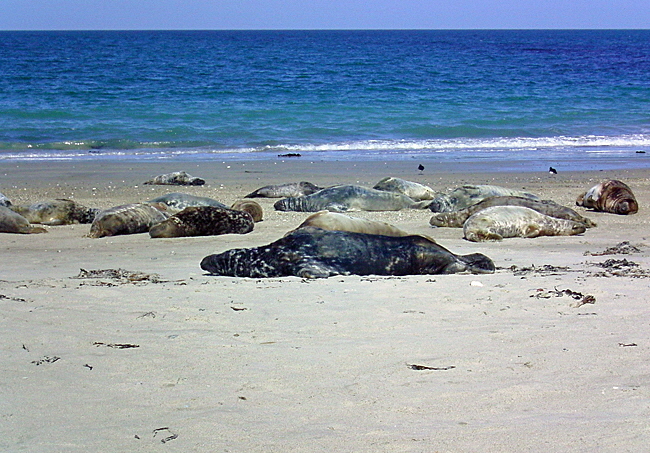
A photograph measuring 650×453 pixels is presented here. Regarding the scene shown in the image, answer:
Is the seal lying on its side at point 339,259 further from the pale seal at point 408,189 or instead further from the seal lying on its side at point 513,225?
the pale seal at point 408,189

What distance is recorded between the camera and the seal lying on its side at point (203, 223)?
7684mm

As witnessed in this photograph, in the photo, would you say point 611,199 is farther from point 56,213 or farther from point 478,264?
point 56,213

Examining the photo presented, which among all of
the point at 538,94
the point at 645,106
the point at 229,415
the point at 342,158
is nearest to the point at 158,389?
the point at 229,415

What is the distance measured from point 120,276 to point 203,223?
239cm

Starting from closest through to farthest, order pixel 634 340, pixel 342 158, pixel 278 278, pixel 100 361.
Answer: pixel 100 361
pixel 634 340
pixel 278 278
pixel 342 158

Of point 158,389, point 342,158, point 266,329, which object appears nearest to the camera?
point 158,389

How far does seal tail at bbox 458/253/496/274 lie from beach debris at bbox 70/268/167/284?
2157 millimetres

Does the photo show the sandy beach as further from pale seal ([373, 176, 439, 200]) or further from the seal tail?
pale seal ([373, 176, 439, 200])

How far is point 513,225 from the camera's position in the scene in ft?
25.1

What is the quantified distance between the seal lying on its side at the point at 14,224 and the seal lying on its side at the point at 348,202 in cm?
297

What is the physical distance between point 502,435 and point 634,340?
52.1 inches

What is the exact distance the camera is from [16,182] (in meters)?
12.2

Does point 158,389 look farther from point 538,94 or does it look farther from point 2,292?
point 538,94

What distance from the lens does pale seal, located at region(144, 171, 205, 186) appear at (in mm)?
12023
